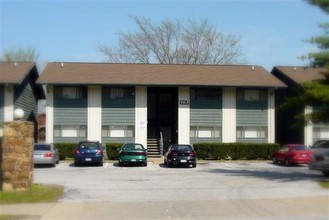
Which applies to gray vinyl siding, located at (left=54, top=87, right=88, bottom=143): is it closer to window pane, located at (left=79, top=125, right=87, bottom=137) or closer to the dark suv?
window pane, located at (left=79, top=125, right=87, bottom=137)

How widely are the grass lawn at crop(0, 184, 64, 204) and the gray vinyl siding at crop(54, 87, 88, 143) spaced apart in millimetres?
23563

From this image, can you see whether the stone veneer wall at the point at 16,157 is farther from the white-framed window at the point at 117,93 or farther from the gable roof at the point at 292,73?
the gable roof at the point at 292,73

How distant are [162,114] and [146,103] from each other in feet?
11.1

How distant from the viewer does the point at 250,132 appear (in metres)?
43.0

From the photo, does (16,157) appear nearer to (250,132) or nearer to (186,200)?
(186,200)

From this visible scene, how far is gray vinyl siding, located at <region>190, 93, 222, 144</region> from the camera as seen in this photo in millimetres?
42406

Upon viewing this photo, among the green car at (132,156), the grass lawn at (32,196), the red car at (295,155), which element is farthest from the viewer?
the red car at (295,155)

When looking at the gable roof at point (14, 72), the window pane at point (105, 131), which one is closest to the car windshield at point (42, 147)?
the gable roof at point (14, 72)

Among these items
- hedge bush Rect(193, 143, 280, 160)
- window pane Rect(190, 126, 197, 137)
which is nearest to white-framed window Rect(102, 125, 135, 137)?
window pane Rect(190, 126, 197, 137)

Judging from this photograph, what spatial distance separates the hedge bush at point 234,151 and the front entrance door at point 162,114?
17.2 ft

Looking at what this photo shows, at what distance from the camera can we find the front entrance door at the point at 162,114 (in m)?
44.9

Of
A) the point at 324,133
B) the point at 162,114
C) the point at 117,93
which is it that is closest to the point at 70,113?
the point at 117,93

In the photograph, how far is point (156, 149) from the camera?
4309cm

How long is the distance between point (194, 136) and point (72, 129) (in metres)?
9.13
